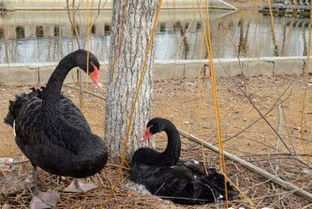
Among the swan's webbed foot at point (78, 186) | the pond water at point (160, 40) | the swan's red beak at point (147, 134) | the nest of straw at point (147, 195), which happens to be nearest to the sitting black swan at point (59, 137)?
the swan's webbed foot at point (78, 186)

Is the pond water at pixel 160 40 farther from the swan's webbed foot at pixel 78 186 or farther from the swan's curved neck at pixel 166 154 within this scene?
the swan's webbed foot at pixel 78 186

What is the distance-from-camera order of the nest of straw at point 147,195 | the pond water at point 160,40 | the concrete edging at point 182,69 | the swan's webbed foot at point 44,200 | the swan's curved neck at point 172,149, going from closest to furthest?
the swan's webbed foot at point 44,200, the nest of straw at point 147,195, the swan's curved neck at point 172,149, the concrete edging at point 182,69, the pond water at point 160,40

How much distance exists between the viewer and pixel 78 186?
112 inches

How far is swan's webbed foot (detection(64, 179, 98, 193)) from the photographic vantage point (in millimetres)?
2838

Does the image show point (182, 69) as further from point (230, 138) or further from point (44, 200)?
point (44, 200)

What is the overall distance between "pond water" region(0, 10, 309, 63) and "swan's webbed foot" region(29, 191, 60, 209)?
119 inches

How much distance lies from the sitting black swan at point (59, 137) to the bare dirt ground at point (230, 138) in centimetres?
16

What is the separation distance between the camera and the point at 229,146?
12.4 feet

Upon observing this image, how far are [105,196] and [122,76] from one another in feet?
2.50

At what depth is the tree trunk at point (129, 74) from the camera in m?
2.84

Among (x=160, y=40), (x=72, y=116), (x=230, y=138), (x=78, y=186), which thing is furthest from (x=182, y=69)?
(x=160, y=40)

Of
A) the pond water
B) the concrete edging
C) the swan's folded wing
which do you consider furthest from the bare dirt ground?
the pond water

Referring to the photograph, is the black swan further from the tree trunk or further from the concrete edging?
the concrete edging

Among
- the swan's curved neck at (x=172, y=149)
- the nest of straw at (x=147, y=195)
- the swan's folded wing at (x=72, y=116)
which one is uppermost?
the swan's folded wing at (x=72, y=116)
